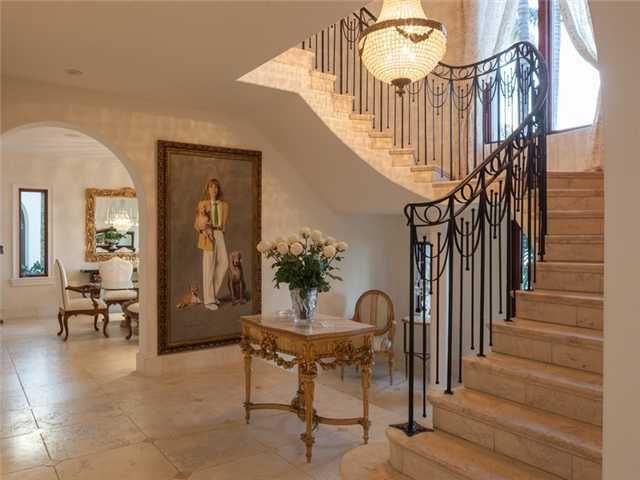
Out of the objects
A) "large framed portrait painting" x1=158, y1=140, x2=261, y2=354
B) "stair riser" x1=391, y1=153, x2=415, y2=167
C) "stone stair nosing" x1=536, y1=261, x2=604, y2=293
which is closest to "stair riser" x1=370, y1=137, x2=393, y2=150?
"stair riser" x1=391, y1=153, x2=415, y2=167

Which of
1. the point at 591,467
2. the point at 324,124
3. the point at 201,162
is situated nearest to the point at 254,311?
the point at 201,162

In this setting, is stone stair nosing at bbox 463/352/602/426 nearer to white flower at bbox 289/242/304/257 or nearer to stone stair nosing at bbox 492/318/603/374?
stone stair nosing at bbox 492/318/603/374

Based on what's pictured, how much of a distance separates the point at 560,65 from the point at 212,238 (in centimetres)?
490

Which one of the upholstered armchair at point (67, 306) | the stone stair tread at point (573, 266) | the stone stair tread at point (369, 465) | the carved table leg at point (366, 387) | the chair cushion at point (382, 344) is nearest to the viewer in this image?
the stone stair tread at point (369, 465)

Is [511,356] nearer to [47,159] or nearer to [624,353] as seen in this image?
[624,353]

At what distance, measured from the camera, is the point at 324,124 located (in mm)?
5410

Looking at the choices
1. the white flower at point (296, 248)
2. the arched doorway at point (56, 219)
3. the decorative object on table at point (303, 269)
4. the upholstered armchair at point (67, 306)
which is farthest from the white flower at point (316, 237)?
the arched doorway at point (56, 219)

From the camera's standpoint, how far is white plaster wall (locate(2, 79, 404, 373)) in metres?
4.90

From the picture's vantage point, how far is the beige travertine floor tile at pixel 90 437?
3502 mm

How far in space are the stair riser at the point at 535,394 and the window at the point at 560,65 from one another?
14.4ft

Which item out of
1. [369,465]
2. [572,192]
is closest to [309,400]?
[369,465]

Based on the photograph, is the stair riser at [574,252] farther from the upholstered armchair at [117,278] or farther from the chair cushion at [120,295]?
the upholstered armchair at [117,278]

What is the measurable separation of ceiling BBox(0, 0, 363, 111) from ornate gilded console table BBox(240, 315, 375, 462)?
2144 millimetres

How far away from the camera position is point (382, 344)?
7363 millimetres
